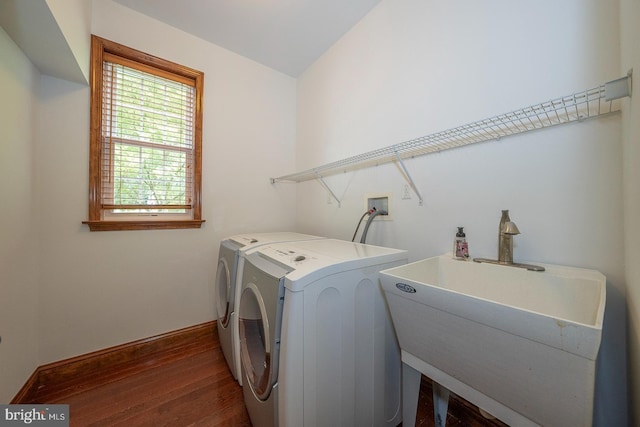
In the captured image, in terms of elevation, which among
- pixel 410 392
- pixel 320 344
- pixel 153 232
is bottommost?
pixel 410 392

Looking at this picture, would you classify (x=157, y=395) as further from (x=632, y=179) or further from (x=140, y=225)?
(x=632, y=179)

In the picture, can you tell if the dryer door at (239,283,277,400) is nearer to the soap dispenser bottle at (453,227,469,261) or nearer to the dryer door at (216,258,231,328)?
the dryer door at (216,258,231,328)

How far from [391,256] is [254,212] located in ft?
5.21

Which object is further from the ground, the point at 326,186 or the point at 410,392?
the point at 326,186

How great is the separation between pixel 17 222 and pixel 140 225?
1.89ft

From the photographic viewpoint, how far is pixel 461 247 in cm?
111

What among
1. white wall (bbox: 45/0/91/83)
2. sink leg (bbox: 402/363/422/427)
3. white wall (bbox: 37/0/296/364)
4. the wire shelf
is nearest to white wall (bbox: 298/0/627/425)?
the wire shelf

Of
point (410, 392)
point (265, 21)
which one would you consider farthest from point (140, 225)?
point (410, 392)

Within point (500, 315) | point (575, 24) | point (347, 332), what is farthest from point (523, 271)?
point (575, 24)

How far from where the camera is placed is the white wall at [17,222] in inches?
43.5

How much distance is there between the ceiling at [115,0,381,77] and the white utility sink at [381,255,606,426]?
77.9 inches

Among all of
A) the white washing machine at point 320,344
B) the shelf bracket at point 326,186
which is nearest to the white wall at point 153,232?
the shelf bracket at point 326,186

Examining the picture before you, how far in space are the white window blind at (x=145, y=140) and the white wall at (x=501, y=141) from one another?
4.79ft

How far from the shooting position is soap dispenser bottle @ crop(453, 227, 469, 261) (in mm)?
1104
